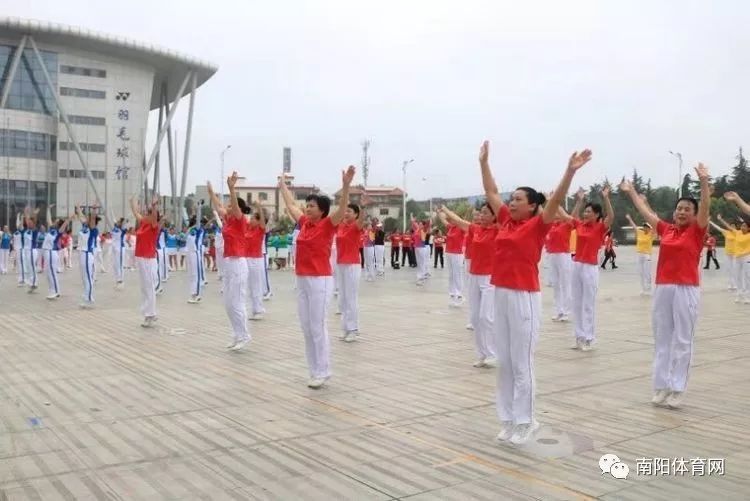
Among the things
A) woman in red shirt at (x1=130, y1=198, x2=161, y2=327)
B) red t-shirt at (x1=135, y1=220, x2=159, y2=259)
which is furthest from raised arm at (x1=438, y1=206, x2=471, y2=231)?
red t-shirt at (x1=135, y1=220, x2=159, y2=259)

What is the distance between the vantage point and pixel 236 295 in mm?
9594

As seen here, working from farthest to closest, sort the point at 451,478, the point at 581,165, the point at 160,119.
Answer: the point at 160,119, the point at 581,165, the point at 451,478

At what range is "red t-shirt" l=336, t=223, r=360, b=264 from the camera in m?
10.7

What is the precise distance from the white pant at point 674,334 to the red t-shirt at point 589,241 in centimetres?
294

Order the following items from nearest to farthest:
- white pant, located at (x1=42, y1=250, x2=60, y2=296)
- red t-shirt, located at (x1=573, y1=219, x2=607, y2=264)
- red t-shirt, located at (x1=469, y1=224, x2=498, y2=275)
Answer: red t-shirt, located at (x1=469, y1=224, x2=498, y2=275), red t-shirt, located at (x1=573, y1=219, x2=607, y2=264), white pant, located at (x1=42, y1=250, x2=60, y2=296)

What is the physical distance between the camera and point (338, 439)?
5.33 m

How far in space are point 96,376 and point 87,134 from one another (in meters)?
53.8

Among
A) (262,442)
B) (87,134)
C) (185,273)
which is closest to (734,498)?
(262,442)

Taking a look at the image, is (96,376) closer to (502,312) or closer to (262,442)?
(262,442)

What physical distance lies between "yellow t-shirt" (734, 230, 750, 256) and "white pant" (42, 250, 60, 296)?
16561 mm

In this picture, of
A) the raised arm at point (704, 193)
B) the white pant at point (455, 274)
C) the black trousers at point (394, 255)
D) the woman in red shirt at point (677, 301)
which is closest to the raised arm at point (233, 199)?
the woman in red shirt at point (677, 301)

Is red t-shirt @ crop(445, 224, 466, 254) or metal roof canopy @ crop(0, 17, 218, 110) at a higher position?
metal roof canopy @ crop(0, 17, 218, 110)

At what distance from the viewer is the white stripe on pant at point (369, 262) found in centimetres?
2336

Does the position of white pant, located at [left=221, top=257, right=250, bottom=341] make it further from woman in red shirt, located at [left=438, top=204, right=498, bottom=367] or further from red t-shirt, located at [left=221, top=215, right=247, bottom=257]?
woman in red shirt, located at [left=438, top=204, right=498, bottom=367]
